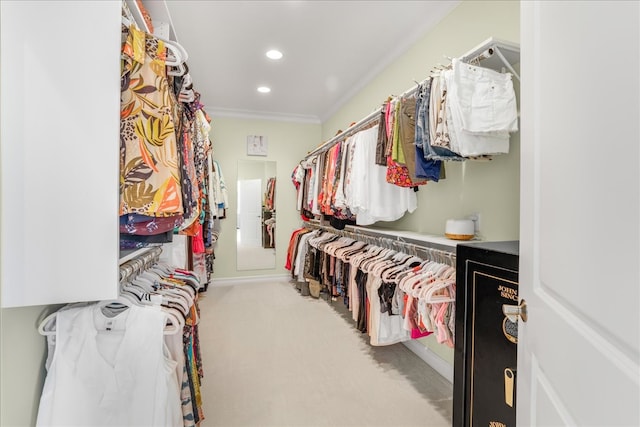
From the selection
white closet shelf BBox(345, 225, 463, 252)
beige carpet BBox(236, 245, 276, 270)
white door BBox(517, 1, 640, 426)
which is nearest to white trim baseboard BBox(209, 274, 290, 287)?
beige carpet BBox(236, 245, 276, 270)

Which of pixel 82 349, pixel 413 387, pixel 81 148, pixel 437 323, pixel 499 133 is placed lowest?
pixel 413 387

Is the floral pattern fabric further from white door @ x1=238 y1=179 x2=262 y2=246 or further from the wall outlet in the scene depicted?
white door @ x1=238 y1=179 x2=262 y2=246

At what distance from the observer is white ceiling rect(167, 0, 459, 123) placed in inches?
90.9

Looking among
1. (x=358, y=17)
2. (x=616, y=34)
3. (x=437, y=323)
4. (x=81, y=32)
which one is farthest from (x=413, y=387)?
(x=358, y=17)

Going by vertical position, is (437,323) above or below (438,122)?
below

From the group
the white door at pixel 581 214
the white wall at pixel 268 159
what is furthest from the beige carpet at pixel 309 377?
the white wall at pixel 268 159

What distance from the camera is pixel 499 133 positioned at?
1.58 m

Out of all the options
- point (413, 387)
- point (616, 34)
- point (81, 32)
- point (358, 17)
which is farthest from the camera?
point (358, 17)

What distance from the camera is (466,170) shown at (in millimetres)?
2102

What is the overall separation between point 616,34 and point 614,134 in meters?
0.13

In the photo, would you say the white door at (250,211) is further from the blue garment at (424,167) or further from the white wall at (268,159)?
the blue garment at (424,167)

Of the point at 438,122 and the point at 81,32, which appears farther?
the point at 438,122

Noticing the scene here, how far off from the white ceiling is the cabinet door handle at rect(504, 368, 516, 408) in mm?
2351

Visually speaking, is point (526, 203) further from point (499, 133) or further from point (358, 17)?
point (358, 17)
